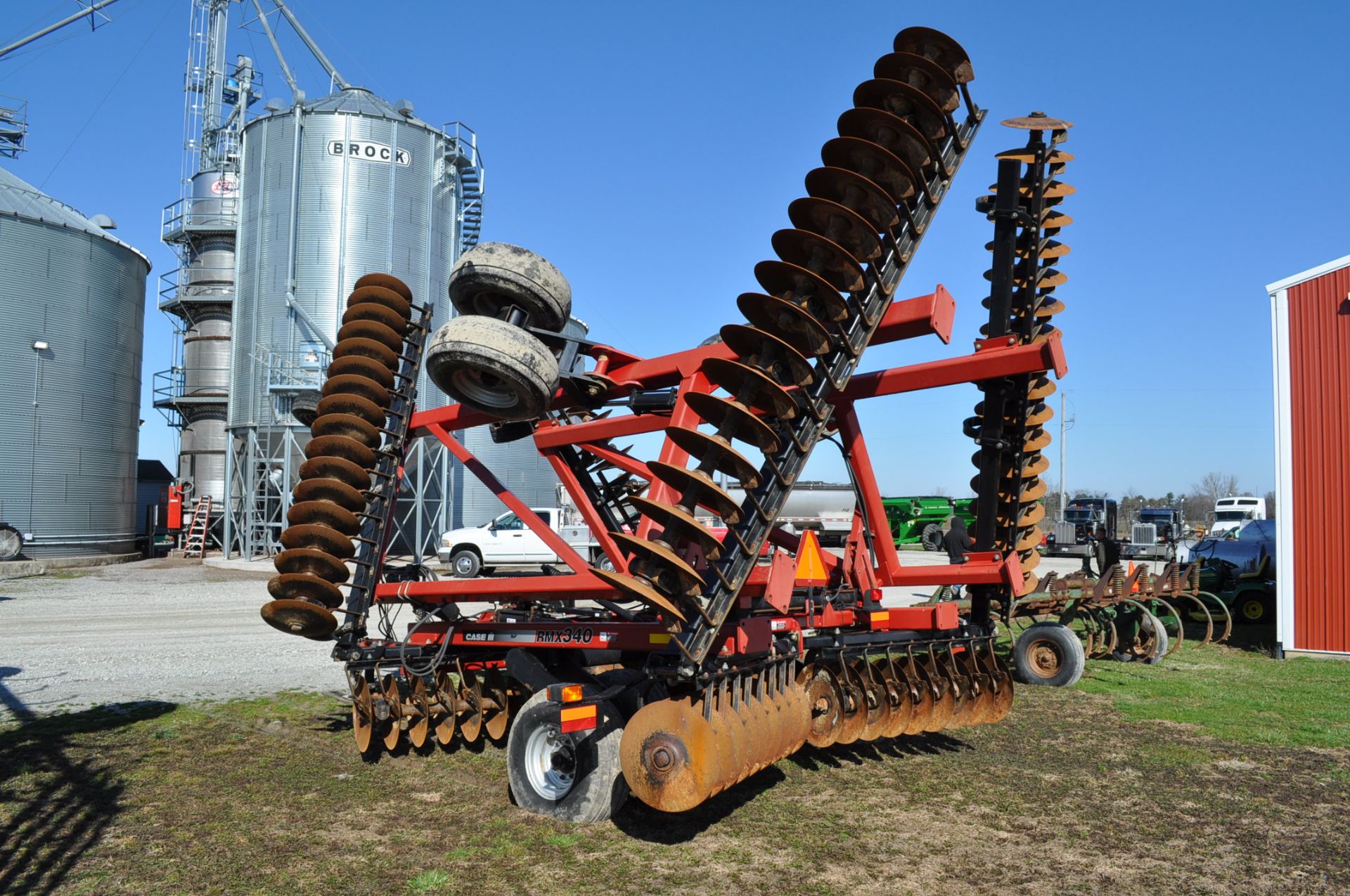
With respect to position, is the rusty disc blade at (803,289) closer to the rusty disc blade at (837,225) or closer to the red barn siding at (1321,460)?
the rusty disc blade at (837,225)

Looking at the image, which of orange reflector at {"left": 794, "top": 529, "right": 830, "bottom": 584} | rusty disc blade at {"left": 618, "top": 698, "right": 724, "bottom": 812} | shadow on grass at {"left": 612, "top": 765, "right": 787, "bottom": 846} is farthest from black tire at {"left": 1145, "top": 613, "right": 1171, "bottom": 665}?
rusty disc blade at {"left": 618, "top": 698, "right": 724, "bottom": 812}

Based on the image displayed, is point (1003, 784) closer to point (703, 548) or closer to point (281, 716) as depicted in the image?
point (703, 548)

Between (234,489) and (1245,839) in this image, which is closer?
(1245,839)

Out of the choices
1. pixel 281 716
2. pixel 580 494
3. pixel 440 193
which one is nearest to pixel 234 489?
pixel 440 193

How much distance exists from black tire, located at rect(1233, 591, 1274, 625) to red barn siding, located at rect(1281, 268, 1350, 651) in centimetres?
389

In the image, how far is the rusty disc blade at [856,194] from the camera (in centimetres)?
539

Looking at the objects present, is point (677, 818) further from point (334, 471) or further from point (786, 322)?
point (334, 471)

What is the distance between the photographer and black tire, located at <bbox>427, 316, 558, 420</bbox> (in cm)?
603

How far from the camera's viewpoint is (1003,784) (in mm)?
6488

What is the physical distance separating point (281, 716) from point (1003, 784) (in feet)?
18.6

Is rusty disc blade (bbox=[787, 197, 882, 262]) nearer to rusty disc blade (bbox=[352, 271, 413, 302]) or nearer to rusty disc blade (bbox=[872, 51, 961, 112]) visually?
rusty disc blade (bbox=[872, 51, 961, 112])

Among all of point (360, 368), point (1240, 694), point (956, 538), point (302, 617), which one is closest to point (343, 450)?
point (360, 368)

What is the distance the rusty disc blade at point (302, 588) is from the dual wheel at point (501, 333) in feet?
5.22

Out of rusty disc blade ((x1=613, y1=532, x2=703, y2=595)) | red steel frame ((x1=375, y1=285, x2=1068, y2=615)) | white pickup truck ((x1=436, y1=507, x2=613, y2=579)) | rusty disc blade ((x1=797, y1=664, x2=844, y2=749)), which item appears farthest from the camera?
white pickup truck ((x1=436, y1=507, x2=613, y2=579))
